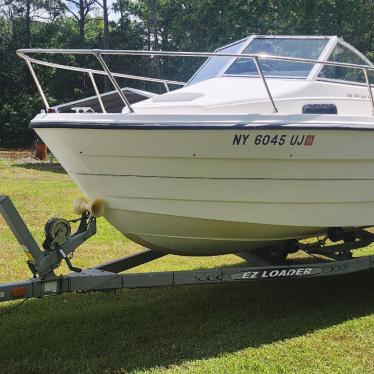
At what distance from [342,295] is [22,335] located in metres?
2.90

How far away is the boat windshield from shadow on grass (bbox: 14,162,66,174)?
11.5 meters

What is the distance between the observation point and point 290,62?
489cm

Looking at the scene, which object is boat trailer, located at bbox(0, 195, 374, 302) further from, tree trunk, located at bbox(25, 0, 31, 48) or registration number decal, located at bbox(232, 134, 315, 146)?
tree trunk, located at bbox(25, 0, 31, 48)

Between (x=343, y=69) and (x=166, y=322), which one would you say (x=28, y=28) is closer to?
(x=343, y=69)

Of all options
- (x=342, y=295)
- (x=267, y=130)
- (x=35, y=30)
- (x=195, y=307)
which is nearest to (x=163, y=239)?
(x=195, y=307)

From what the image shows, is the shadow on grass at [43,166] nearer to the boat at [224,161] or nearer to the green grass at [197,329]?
the green grass at [197,329]

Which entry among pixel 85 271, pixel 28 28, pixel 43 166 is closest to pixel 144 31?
pixel 28 28

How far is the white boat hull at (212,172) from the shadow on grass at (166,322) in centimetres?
63

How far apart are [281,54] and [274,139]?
1556 millimetres

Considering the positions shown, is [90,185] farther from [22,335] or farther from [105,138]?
[22,335]

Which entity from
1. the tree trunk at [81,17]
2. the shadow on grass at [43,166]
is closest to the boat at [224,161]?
the shadow on grass at [43,166]

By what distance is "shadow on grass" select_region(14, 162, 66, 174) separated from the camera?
53.5ft

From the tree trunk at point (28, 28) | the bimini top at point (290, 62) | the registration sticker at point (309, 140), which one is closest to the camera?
the registration sticker at point (309, 140)

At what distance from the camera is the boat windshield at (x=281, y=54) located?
484cm
